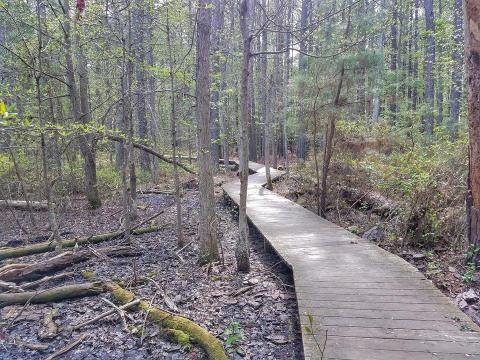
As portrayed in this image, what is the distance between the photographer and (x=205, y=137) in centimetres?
599

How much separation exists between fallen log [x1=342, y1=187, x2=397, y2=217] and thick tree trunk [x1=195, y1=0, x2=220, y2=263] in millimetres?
4102

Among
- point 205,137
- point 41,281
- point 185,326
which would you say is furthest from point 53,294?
point 205,137

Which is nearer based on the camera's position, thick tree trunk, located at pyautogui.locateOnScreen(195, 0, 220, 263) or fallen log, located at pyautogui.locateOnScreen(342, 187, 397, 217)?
thick tree trunk, located at pyautogui.locateOnScreen(195, 0, 220, 263)

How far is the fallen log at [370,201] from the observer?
27.3 feet

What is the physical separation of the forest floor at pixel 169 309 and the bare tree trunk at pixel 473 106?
8.99 ft

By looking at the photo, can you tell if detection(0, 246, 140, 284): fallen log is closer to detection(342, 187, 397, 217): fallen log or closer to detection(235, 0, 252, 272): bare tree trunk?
detection(235, 0, 252, 272): bare tree trunk

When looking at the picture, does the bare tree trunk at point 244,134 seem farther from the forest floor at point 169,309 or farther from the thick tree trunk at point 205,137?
the thick tree trunk at point 205,137

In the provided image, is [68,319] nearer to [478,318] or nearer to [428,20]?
[478,318]

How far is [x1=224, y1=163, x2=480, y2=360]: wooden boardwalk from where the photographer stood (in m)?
3.23

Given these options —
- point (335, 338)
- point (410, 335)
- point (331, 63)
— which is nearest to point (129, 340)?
point (335, 338)

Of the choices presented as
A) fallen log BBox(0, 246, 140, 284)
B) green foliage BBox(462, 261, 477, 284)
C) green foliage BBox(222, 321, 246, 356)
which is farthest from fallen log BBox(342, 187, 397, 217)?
fallen log BBox(0, 246, 140, 284)

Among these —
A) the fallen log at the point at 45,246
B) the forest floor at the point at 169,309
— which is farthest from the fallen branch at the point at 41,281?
the fallen log at the point at 45,246

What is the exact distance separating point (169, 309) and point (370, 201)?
20.3 ft

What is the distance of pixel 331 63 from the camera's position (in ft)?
29.5
